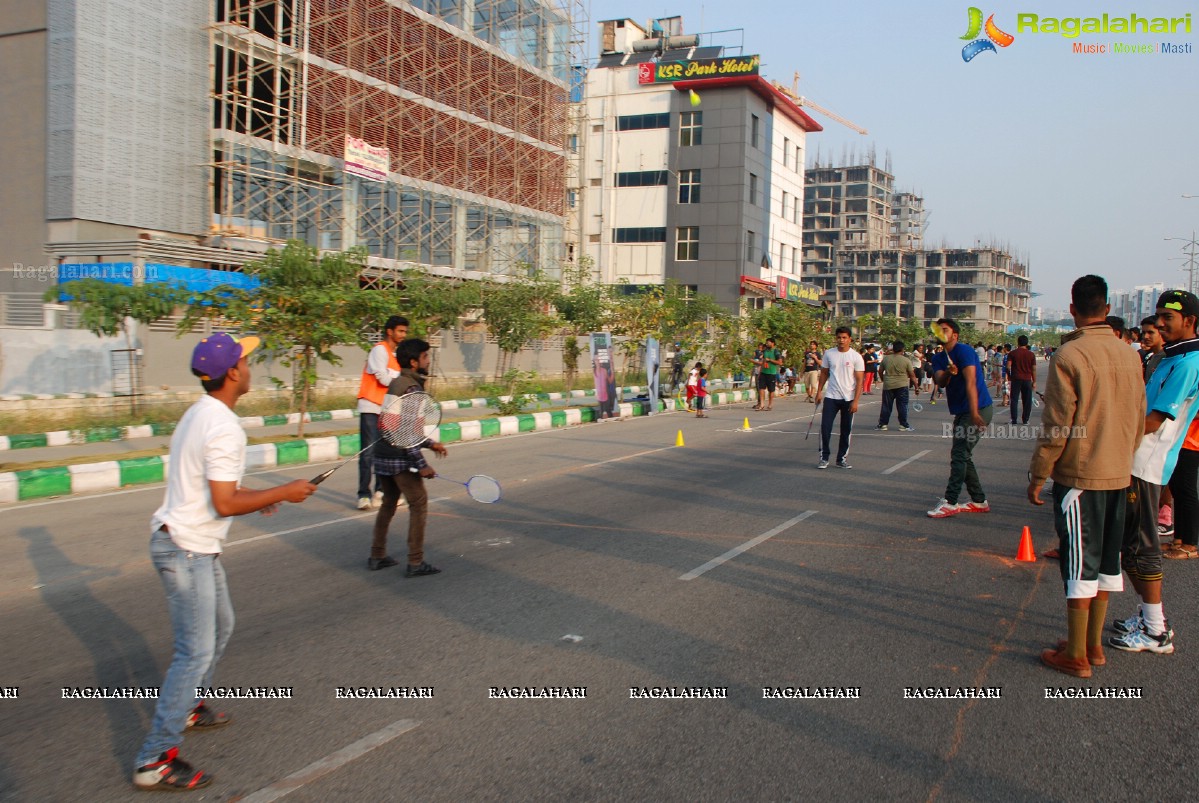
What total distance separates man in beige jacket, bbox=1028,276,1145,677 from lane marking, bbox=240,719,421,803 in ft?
11.9

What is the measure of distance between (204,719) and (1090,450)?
Result: 478cm

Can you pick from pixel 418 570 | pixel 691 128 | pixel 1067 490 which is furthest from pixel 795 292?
pixel 1067 490

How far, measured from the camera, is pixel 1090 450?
488cm

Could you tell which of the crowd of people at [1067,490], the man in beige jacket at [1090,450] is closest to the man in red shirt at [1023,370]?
the crowd of people at [1067,490]

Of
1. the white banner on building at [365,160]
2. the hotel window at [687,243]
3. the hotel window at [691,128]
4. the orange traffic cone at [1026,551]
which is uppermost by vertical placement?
the hotel window at [691,128]

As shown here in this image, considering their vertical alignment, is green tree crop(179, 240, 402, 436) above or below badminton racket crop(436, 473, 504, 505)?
above

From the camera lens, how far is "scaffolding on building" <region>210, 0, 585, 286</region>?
104 ft

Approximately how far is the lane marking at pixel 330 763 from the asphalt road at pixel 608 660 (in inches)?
0.7

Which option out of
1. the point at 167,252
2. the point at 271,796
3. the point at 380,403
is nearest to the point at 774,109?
the point at 167,252

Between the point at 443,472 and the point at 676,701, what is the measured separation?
8.82 m

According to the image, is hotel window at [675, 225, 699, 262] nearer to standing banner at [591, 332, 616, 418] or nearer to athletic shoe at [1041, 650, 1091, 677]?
standing banner at [591, 332, 616, 418]

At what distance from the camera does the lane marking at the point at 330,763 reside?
3.65 m

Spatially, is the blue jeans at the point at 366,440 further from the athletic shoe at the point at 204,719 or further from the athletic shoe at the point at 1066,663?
the athletic shoe at the point at 1066,663

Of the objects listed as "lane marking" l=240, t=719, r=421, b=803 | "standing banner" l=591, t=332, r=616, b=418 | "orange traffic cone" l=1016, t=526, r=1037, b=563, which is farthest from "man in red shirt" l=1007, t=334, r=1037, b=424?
"lane marking" l=240, t=719, r=421, b=803
